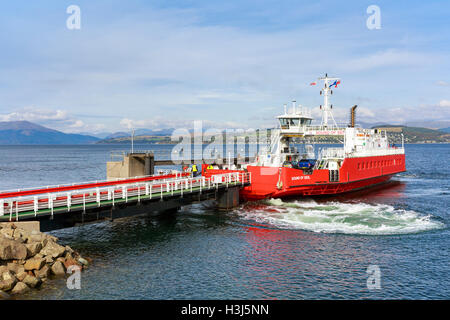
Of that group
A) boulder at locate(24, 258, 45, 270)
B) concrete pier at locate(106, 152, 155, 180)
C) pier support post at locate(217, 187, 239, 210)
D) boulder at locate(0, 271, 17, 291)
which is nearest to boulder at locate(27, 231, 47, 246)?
boulder at locate(24, 258, 45, 270)

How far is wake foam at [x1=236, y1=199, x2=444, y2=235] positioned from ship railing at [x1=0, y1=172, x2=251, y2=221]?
380 centimetres

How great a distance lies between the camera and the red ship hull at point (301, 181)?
125 feet

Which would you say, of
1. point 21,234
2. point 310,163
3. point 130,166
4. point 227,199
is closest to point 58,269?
point 21,234

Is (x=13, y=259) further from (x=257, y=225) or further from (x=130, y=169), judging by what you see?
(x=130, y=169)

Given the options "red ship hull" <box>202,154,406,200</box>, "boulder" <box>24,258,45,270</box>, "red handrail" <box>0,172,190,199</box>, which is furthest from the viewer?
"red ship hull" <box>202,154,406,200</box>

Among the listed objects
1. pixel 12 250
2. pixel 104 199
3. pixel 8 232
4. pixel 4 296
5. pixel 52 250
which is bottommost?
pixel 4 296

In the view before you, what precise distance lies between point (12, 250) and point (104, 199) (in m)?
7.36

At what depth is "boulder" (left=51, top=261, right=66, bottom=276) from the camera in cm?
1820

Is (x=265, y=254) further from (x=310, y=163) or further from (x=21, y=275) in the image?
(x=310, y=163)

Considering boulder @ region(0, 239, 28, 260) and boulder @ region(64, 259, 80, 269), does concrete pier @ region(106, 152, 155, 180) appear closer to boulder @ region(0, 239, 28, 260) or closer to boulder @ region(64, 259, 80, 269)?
boulder @ region(64, 259, 80, 269)

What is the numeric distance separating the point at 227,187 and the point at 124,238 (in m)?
12.2

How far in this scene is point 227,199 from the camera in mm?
35406
